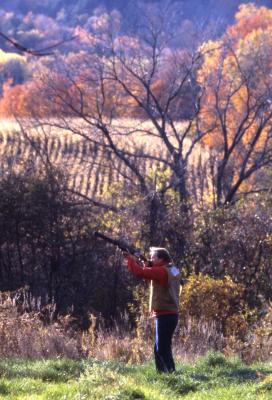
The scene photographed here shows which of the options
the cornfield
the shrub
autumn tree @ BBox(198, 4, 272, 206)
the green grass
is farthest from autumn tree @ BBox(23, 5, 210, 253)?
the green grass

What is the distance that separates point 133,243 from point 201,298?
183 inches

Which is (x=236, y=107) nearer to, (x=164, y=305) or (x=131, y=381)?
(x=164, y=305)

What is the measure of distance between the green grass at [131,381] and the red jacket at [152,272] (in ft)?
2.95

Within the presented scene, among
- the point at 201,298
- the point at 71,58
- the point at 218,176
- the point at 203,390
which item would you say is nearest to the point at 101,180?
the point at 71,58

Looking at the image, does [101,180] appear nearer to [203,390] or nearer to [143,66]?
[143,66]

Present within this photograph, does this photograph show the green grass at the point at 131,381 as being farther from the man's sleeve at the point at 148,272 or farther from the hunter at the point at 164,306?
the man's sleeve at the point at 148,272

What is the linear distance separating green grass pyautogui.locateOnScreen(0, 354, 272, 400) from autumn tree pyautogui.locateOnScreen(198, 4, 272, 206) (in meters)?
14.8

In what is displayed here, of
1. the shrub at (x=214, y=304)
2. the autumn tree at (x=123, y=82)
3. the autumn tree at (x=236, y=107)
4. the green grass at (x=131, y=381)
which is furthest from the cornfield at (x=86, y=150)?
the green grass at (x=131, y=381)

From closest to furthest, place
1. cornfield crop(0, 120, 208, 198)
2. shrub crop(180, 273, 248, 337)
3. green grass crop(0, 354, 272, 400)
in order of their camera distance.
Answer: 1. green grass crop(0, 354, 272, 400)
2. shrub crop(180, 273, 248, 337)
3. cornfield crop(0, 120, 208, 198)

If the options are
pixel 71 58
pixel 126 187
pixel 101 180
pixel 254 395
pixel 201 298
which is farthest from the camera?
pixel 101 180

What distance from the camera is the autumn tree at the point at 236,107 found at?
25766 millimetres

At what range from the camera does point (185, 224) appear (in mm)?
18250

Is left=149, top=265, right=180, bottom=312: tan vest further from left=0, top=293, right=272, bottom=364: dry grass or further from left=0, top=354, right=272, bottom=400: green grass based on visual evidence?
left=0, top=293, right=272, bottom=364: dry grass

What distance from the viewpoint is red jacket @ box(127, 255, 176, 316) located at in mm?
7797
